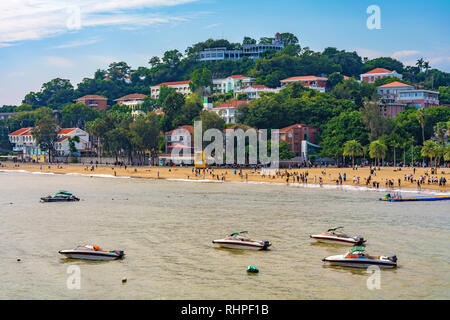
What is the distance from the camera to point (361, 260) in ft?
106

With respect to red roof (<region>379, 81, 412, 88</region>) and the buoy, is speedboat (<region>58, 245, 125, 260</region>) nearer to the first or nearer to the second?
the buoy

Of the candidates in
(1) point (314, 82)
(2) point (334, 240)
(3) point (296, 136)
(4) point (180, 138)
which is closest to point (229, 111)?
(4) point (180, 138)

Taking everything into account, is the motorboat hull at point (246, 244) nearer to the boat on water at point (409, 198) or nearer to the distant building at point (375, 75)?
the boat on water at point (409, 198)

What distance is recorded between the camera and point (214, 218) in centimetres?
5088

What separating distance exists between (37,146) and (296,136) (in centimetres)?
8170

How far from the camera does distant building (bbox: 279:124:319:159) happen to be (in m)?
118

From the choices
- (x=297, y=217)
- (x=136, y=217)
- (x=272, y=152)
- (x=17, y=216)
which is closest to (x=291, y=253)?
(x=297, y=217)

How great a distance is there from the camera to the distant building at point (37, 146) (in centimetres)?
15512

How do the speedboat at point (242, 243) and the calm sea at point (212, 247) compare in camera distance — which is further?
the speedboat at point (242, 243)

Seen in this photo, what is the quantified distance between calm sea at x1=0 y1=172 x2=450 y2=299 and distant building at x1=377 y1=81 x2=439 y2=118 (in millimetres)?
75718

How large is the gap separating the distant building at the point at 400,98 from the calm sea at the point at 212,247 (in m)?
75.7

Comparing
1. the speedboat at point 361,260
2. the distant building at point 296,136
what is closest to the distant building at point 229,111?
the distant building at point 296,136
